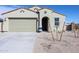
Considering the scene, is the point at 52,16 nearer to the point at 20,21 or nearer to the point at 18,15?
the point at 20,21

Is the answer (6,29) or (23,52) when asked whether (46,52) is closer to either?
(23,52)

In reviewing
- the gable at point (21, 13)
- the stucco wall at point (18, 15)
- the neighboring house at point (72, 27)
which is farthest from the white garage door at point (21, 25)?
the neighboring house at point (72, 27)

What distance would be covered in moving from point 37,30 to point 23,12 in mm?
2241

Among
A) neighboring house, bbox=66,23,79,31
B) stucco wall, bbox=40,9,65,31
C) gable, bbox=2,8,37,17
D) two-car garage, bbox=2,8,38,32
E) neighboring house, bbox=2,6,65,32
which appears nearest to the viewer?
stucco wall, bbox=40,9,65,31

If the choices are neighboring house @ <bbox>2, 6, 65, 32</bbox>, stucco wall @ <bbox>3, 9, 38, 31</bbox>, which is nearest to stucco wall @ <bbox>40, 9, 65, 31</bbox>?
neighboring house @ <bbox>2, 6, 65, 32</bbox>

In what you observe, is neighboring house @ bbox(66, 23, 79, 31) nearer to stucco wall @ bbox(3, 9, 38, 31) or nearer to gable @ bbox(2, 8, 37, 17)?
stucco wall @ bbox(3, 9, 38, 31)

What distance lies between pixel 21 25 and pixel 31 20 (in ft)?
4.99

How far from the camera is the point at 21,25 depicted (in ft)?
51.5

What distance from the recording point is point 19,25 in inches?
611

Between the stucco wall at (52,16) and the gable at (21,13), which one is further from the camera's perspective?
the gable at (21,13)

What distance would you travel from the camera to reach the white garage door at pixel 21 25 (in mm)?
15567

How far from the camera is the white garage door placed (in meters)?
15.6

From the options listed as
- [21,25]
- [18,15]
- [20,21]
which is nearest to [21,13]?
[18,15]

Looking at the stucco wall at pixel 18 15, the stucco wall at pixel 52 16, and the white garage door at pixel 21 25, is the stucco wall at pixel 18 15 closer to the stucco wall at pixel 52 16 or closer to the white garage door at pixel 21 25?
the white garage door at pixel 21 25
